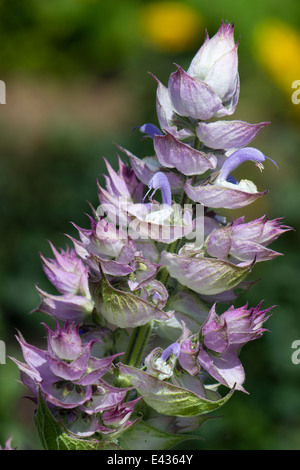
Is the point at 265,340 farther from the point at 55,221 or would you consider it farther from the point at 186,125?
the point at 186,125

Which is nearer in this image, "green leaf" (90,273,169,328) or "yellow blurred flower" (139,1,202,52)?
"green leaf" (90,273,169,328)

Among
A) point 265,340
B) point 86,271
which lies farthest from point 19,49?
point 86,271

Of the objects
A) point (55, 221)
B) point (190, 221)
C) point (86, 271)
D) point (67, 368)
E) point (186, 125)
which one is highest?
point (186, 125)

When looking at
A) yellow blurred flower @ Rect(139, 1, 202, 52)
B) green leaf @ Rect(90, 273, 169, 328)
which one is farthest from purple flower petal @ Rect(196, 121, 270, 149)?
yellow blurred flower @ Rect(139, 1, 202, 52)

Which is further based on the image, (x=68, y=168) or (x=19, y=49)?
(x=19, y=49)

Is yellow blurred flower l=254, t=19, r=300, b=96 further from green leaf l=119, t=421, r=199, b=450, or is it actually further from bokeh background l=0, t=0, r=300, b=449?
green leaf l=119, t=421, r=199, b=450

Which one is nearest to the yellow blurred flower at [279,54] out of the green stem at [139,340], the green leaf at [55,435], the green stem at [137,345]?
the green stem at [139,340]

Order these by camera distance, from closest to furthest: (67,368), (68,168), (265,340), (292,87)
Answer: (67,368) < (265,340) < (68,168) < (292,87)
